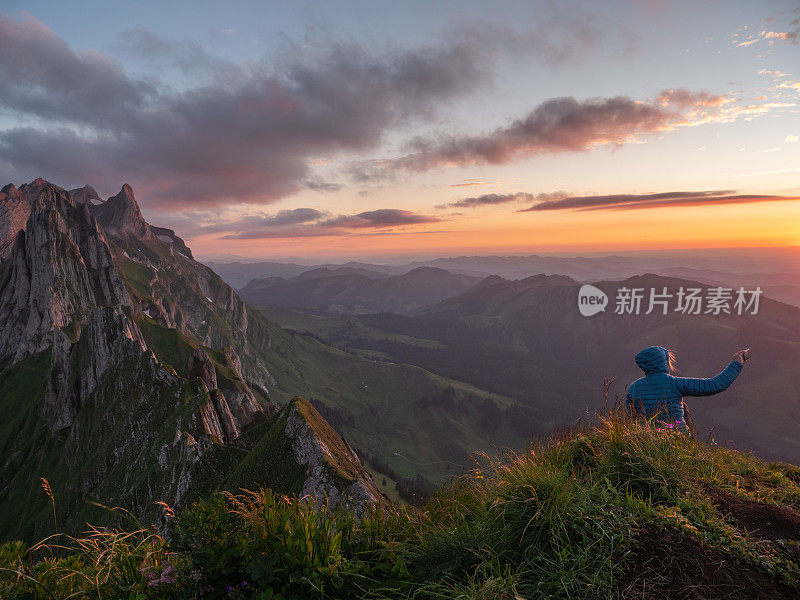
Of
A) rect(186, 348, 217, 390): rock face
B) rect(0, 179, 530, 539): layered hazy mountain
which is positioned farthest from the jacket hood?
rect(186, 348, 217, 390): rock face

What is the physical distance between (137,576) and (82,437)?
107176 mm

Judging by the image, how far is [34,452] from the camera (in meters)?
92.4

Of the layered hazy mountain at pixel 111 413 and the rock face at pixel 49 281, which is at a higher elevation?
the rock face at pixel 49 281

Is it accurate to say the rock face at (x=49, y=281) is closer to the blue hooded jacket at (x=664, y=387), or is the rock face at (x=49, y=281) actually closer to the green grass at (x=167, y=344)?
the green grass at (x=167, y=344)

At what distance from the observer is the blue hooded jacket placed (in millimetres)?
10672

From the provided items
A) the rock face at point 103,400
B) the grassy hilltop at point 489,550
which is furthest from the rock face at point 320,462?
the grassy hilltop at point 489,550

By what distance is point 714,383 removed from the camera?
10781 mm

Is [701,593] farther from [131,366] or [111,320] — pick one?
[111,320]

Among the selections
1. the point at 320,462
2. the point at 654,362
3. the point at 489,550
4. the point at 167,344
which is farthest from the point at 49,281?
the point at 654,362

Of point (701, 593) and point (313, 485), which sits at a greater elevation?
point (701, 593)

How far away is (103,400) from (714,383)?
106 metres

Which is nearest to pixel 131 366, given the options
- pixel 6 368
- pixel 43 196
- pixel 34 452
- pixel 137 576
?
pixel 34 452

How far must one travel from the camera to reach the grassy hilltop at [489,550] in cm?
455

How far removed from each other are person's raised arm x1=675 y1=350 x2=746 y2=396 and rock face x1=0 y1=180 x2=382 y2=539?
10.7 m
